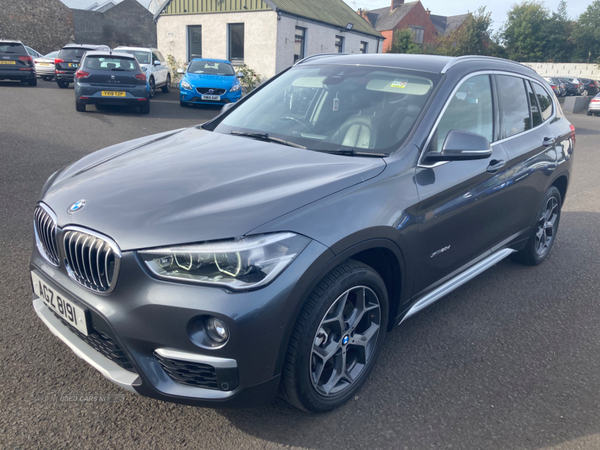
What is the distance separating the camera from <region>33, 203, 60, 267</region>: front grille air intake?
7.85 feet

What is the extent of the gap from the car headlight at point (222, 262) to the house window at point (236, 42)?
22343mm

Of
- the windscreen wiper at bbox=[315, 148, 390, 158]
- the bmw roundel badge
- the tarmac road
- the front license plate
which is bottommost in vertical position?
the tarmac road

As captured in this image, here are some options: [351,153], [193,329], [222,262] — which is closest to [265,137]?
[351,153]

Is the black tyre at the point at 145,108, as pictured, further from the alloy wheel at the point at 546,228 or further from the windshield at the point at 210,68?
the alloy wheel at the point at 546,228

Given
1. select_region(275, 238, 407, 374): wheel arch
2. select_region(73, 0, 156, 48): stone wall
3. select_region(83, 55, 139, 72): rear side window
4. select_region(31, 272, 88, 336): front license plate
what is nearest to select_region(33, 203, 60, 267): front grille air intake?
select_region(31, 272, 88, 336): front license plate

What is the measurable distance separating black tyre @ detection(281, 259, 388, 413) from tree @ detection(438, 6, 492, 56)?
175 ft

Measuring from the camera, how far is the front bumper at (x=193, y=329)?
78.4 inches

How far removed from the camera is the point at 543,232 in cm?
466

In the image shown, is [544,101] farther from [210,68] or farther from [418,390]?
[210,68]

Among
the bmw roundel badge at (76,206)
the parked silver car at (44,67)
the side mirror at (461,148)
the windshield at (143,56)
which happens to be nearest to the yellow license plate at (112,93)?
the windshield at (143,56)

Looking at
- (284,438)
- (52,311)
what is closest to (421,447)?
(284,438)

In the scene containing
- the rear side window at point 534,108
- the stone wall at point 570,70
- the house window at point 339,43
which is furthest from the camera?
the stone wall at point 570,70

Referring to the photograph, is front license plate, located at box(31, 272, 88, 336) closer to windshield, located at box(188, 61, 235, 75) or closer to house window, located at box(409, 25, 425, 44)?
windshield, located at box(188, 61, 235, 75)

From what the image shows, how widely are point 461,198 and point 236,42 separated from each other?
72.3 feet
